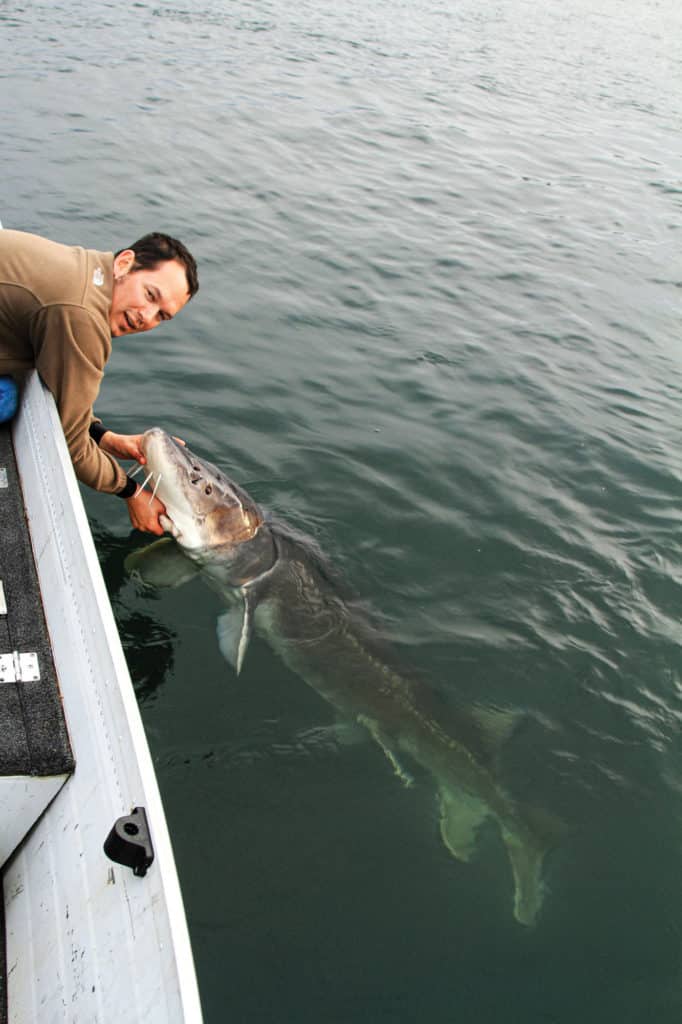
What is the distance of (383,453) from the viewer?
27.2ft

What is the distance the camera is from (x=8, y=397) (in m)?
5.30

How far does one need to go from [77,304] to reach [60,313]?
9cm

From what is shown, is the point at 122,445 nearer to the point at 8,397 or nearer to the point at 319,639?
the point at 8,397

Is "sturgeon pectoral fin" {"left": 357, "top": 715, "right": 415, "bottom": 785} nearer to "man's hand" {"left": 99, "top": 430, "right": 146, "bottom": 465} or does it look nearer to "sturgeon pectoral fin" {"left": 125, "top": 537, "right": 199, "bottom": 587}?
"sturgeon pectoral fin" {"left": 125, "top": 537, "right": 199, "bottom": 587}

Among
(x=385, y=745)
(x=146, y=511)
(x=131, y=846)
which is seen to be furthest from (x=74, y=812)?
(x=146, y=511)

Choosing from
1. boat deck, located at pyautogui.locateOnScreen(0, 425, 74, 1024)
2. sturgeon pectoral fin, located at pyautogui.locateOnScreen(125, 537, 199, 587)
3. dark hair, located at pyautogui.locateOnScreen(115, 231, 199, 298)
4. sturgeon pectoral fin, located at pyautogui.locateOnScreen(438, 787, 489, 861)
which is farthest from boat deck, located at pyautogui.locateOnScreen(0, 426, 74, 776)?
sturgeon pectoral fin, located at pyautogui.locateOnScreen(438, 787, 489, 861)

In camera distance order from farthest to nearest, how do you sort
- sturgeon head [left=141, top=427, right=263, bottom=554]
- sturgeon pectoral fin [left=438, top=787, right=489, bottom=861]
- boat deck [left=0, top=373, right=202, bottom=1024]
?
sturgeon head [left=141, top=427, right=263, bottom=554], sturgeon pectoral fin [left=438, top=787, right=489, bottom=861], boat deck [left=0, top=373, right=202, bottom=1024]

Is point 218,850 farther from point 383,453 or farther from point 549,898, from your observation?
point 383,453

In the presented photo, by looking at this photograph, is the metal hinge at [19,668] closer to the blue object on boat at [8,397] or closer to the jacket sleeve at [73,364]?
the jacket sleeve at [73,364]

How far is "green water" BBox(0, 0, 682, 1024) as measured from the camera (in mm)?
4562

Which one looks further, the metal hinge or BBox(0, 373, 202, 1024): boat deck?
the metal hinge

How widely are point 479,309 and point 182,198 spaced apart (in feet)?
15.1

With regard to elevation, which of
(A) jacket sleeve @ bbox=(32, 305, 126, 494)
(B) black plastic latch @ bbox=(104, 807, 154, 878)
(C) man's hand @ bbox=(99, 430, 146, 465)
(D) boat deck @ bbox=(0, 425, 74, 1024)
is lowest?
(C) man's hand @ bbox=(99, 430, 146, 465)

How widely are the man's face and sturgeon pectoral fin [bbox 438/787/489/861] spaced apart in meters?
3.06
